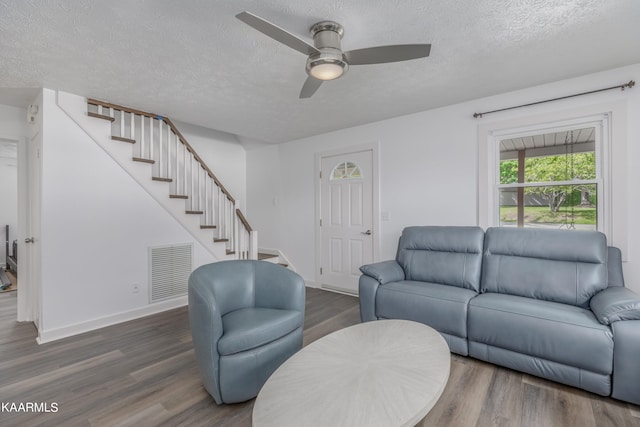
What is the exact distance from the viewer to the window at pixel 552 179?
8.87ft

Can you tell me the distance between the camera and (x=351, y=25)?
1.84m

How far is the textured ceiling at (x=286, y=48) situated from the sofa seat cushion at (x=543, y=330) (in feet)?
6.29

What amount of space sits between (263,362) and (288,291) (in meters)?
0.54

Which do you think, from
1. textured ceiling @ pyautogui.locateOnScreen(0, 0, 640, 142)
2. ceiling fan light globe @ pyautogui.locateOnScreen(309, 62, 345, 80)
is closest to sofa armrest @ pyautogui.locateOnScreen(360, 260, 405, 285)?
textured ceiling @ pyautogui.locateOnScreen(0, 0, 640, 142)

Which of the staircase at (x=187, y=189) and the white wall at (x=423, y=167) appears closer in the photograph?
the white wall at (x=423, y=167)

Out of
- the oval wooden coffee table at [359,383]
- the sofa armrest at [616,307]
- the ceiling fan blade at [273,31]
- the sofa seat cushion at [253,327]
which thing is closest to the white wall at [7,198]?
the sofa seat cushion at [253,327]

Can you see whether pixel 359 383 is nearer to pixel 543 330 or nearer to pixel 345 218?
pixel 543 330

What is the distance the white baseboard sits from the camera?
2.79 m

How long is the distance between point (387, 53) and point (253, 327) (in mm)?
1881

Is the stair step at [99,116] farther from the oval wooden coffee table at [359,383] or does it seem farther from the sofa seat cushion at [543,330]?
the sofa seat cushion at [543,330]

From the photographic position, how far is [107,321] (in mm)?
3152

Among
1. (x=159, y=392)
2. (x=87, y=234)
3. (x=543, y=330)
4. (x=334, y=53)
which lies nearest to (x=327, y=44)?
(x=334, y=53)

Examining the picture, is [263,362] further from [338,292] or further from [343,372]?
[338,292]

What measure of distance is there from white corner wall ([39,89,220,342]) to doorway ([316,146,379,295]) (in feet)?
7.53
